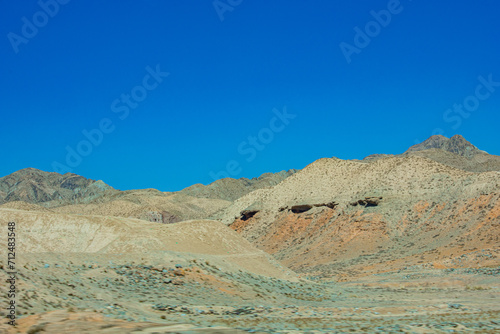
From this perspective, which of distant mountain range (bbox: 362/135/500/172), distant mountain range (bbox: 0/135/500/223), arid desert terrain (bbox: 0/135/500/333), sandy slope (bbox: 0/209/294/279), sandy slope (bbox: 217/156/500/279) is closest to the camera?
arid desert terrain (bbox: 0/135/500/333)

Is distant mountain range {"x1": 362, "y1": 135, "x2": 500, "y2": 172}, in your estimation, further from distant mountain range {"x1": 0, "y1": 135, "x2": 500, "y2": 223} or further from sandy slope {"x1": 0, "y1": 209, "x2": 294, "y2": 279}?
sandy slope {"x1": 0, "y1": 209, "x2": 294, "y2": 279}

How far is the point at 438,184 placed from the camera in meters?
56.5

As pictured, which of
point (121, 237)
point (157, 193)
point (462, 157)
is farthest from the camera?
point (157, 193)

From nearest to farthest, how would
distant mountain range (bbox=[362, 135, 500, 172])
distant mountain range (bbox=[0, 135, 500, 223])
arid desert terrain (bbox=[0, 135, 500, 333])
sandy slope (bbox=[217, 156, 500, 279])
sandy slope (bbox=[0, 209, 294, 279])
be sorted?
arid desert terrain (bbox=[0, 135, 500, 333]) < sandy slope (bbox=[0, 209, 294, 279]) < sandy slope (bbox=[217, 156, 500, 279]) < distant mountain range (bbox=[0, 135, 500, 223]) < distant mountain range (bbox=[362, 135, 500, 172])

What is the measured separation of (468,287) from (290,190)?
43564 millimetres

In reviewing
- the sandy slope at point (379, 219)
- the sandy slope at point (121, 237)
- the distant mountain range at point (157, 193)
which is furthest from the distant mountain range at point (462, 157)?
the sandy slope at point (121, 237)

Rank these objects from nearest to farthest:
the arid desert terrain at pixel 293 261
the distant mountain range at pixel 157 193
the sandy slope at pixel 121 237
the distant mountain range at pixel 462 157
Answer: the arid desert terrain at pixel 293 261 < the sandy slope at pixel 121 237 < the distant mountain range at pixel 157 193 < the distant mountain range at pixel 462 157

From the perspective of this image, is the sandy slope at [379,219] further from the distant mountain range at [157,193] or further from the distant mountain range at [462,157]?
the distant mountain range at [462,157]

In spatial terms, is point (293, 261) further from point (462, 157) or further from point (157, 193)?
point (462, 157)

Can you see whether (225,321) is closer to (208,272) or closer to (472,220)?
(208,272)

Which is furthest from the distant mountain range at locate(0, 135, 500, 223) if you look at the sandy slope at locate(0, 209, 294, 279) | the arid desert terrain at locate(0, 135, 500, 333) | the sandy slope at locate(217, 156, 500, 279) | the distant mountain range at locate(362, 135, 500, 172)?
the sandy slope at locate(0, 209, 294, 279)

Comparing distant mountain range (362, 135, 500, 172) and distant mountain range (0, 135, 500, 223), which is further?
distant mountain range (362, 135, 500, 172)

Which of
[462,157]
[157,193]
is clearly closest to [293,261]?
[157,193]

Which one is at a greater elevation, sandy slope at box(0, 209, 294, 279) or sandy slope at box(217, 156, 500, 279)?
sandy slope at box(217, 156, 500, 279)
